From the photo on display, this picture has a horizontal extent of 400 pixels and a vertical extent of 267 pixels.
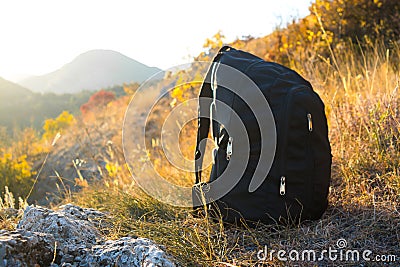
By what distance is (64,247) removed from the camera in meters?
1.54

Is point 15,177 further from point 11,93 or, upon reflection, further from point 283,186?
point 11,93

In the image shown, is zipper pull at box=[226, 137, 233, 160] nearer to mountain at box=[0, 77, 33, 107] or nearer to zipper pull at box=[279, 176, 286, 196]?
zipper pull at box=[279, 176, 286, 196]

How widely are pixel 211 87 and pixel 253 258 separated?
1.05 m

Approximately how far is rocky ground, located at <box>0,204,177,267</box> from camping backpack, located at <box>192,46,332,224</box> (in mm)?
623

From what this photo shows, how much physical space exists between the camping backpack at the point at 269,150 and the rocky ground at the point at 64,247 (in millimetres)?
623

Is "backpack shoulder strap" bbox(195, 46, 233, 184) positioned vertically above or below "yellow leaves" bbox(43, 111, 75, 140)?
above

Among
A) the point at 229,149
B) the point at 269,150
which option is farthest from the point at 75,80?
the point at 269,150

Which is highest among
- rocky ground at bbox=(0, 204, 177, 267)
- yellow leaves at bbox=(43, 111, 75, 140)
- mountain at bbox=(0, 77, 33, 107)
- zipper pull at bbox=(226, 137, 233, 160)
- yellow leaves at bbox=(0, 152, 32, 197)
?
mountain at bbox=(0, 77, 33, 107)

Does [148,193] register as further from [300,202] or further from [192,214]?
[300,202]

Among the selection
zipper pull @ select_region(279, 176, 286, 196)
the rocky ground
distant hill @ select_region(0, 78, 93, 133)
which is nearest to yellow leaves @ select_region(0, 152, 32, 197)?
the rocky ground

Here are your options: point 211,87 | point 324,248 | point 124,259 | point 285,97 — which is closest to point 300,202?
point 324,248

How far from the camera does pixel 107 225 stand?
207 centimetres

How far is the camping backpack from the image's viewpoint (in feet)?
6.66

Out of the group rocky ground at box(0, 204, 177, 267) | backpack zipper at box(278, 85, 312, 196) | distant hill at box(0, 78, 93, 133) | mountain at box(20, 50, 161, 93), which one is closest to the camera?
rocky ground at box(0, 204, 177, 267)
